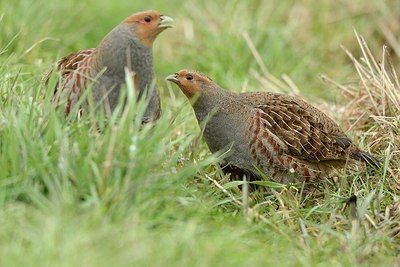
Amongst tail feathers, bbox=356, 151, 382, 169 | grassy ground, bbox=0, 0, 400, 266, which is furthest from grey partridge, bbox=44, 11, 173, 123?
tail feathers, bbox=356, 151, 382, 169

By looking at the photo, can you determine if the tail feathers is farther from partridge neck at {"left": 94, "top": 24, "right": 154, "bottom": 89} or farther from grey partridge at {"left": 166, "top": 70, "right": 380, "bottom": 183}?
partridge neck at {"left": 94, "top": 24, "right": 154, "bottom": 89}

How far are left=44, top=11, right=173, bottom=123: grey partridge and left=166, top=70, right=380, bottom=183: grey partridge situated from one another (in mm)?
224

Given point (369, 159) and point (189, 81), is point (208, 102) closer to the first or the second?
point (189, 81)

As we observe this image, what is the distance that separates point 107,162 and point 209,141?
4.24ft

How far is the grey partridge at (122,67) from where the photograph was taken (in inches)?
195

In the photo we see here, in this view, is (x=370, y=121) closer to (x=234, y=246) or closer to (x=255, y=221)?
(x=255, y=221)

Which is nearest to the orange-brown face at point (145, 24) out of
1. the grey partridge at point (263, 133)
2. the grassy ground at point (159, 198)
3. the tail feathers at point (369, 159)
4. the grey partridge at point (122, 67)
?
the grey partridge at point (122, 67)

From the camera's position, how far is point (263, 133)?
5.26m

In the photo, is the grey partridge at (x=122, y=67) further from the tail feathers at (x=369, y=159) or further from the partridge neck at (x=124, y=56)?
the tail feathers at (x=369, y=159)

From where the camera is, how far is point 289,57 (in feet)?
27.4

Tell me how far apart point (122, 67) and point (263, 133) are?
91cm

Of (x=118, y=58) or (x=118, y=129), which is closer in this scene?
(x=118, y=129)

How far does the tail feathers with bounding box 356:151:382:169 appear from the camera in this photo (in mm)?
5492

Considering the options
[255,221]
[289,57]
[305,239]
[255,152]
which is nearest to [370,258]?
[305,239]
